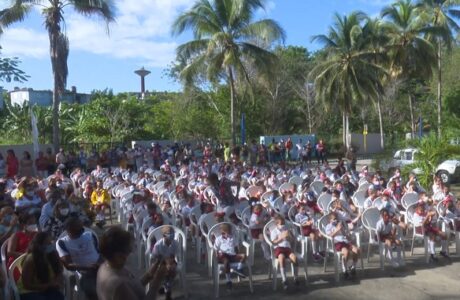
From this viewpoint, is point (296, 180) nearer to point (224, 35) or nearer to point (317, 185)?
point (317, 185)

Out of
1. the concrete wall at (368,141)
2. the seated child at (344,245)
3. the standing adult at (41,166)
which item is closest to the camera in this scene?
the seated child at (344,245)

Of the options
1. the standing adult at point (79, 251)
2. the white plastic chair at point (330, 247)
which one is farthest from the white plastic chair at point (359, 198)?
the standing adult at point (79, 251)

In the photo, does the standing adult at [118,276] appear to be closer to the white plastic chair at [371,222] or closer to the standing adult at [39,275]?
the standing adult at [39,275]

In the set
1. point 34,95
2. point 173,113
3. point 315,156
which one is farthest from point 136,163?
point 34,95

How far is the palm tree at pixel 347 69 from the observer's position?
106 ft

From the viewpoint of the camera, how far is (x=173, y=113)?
41.2 m

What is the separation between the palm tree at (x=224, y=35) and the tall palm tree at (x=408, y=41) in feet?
37.6

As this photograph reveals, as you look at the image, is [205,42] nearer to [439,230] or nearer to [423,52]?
[423,52]

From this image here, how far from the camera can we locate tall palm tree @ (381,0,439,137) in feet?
115

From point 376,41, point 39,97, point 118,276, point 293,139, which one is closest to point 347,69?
point 376,41

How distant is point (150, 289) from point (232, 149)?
942 inches

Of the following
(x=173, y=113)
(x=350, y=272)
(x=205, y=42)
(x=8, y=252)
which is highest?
(x=205, y=42)

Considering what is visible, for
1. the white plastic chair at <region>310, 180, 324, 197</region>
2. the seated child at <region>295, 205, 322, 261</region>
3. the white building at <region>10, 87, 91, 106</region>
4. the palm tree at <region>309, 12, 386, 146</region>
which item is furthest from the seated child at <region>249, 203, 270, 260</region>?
the white building at <region>10, 87, 91, 106</region>

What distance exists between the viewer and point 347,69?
32750mm
